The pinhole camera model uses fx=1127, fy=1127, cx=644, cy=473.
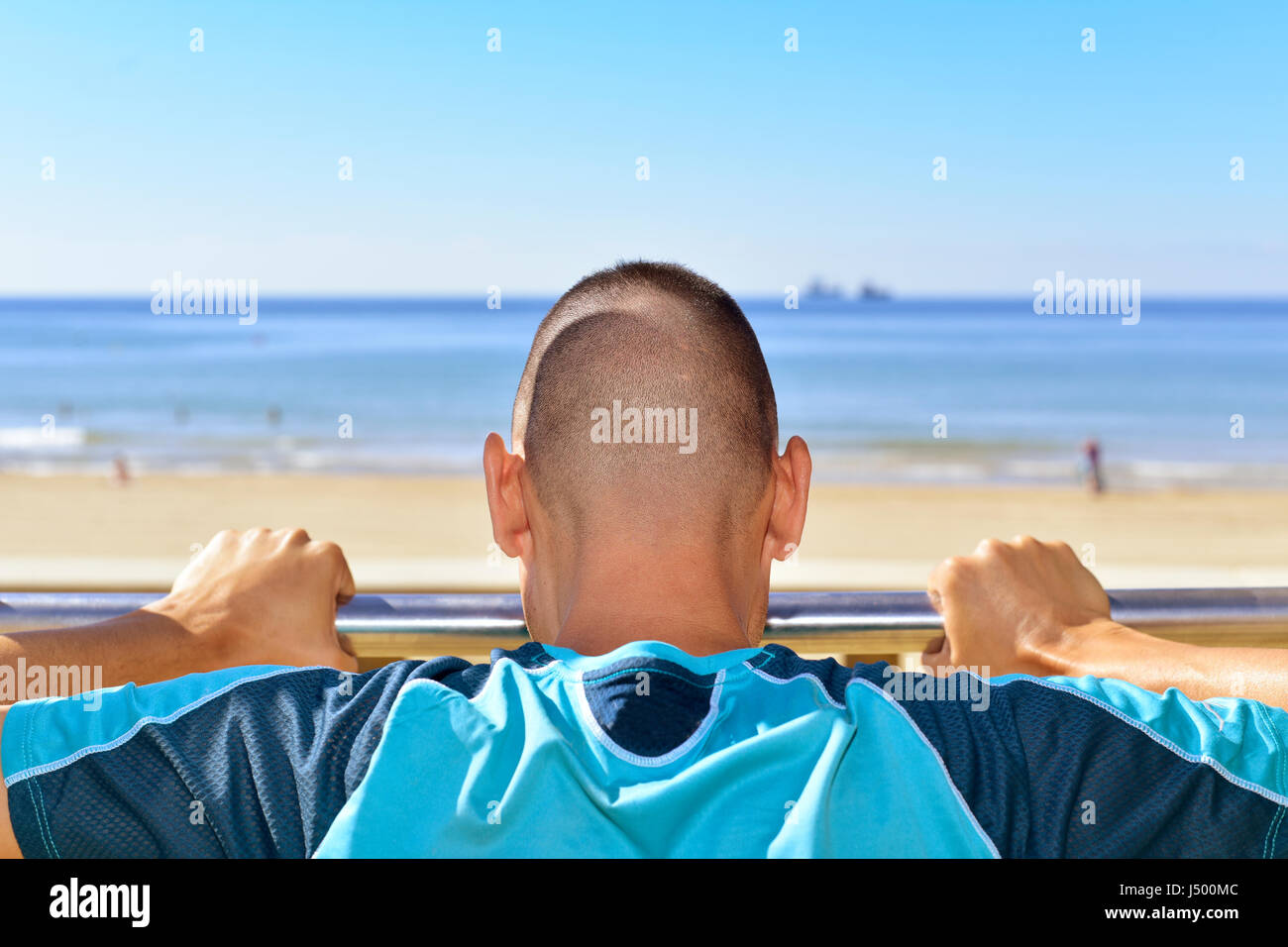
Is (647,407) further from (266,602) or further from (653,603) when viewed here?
(266,602)

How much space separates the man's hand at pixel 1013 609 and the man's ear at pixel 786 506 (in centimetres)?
25

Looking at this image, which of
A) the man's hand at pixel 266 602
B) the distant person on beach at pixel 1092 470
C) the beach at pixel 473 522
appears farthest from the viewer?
the distant person on beach at pixel 1092 470

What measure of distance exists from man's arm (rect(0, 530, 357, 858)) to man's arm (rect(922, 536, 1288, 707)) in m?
0.86

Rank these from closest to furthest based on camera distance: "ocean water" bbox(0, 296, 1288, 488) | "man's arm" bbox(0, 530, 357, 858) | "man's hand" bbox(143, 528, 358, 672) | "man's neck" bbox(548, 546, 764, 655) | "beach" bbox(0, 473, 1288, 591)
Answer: "man's neck" bbox(548, 546, 764, 655), "man's arm" bbox(0, 530, 357, 858), "man's hand" bbox(143, 528, 358, 672), "beach" bbox(0, 473, 1288, 591), "ocean water" bbox(0, 296, 1288, 488)

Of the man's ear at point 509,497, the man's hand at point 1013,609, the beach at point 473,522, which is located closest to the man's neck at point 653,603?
the man's ear at point 509,497

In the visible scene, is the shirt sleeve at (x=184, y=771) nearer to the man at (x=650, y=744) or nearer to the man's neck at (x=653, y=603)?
the man at (x=650, y=744)

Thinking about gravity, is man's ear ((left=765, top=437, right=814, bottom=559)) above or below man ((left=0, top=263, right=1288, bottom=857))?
above

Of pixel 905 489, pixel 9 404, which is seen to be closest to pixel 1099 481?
pixel 905 489

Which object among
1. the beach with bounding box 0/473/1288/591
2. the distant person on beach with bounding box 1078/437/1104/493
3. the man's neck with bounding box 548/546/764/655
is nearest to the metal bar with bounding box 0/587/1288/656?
the man's neck with bounding box 548/546/764/655

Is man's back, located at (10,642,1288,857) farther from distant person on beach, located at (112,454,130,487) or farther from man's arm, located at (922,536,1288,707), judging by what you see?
distant person on beach, located at (112,454,130,487)

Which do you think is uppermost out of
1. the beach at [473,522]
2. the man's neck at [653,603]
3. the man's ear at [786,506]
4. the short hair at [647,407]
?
the short hair at [647,407]

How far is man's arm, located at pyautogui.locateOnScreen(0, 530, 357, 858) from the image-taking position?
1.46 meters

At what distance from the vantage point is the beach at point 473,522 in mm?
10969
